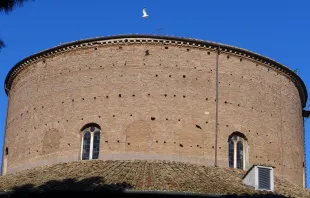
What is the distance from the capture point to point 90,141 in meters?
21.3

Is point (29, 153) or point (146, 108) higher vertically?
point (146, 108)

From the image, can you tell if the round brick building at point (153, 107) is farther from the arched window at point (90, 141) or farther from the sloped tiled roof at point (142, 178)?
the sloped tiled roof at point (142, 178)

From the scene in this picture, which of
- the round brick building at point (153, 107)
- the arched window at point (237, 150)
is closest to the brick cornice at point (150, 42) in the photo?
the round brick building at point (153, 107)

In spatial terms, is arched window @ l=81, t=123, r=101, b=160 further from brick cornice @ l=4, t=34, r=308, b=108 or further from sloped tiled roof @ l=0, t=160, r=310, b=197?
brick cornice @ l=4, t=34, r=308, b=108

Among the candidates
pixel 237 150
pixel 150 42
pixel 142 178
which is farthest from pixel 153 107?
pixel 142 178

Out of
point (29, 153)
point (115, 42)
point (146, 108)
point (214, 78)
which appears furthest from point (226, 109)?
point (29, 153)

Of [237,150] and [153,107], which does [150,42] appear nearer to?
[153,107]

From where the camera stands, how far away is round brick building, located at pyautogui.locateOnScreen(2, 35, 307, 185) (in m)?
21.1

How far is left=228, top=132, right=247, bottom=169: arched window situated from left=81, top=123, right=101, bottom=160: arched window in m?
4.56

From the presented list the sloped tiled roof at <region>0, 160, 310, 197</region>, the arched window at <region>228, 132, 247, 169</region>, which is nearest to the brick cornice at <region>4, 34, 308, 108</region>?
the arched window at <region>228, 132, 247, 169</region>

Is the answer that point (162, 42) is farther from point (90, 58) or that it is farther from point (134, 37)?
point (90, 58)

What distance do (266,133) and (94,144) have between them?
6.17 metres

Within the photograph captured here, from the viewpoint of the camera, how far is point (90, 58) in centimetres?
2239

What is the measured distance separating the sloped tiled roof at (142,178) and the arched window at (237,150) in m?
0.89
